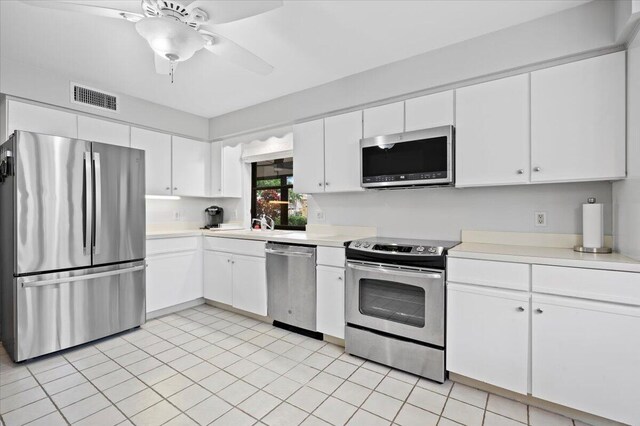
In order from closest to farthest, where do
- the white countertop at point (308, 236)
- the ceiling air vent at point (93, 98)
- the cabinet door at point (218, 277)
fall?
the white countertop at point (308, 236)
the ceiling air vent at point (93, 98)
the cabinet door at point (218, 277)

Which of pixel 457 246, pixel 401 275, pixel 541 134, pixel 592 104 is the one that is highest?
pixel 592 104

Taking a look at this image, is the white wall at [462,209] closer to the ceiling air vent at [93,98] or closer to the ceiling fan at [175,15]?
the ceiling fan at [175,15]

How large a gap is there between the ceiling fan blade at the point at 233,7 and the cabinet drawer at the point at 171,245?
2.49m

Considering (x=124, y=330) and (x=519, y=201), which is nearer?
(x=519, y=201)

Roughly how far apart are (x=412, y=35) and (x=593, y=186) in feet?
5.46

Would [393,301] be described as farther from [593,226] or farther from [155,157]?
[155,157]

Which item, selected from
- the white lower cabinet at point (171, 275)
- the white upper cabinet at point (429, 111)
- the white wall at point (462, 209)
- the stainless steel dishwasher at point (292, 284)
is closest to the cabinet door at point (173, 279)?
the white lower cabinet at point (171, 275)

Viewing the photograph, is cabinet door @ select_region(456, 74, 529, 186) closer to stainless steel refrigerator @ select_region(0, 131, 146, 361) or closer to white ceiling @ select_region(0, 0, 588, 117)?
white ceiling @ select_region(0, 0, 588, 117)

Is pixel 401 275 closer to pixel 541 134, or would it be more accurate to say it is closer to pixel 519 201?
pixel 519 201

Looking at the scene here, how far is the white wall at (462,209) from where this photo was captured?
2.19m

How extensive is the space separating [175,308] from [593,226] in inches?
156

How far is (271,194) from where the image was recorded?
4207 mm

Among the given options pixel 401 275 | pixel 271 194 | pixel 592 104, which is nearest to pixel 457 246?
pixel 401 275

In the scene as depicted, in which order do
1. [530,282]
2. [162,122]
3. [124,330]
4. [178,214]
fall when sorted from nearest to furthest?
[530,282]
[124,330]
[162,122]
[178,214]
